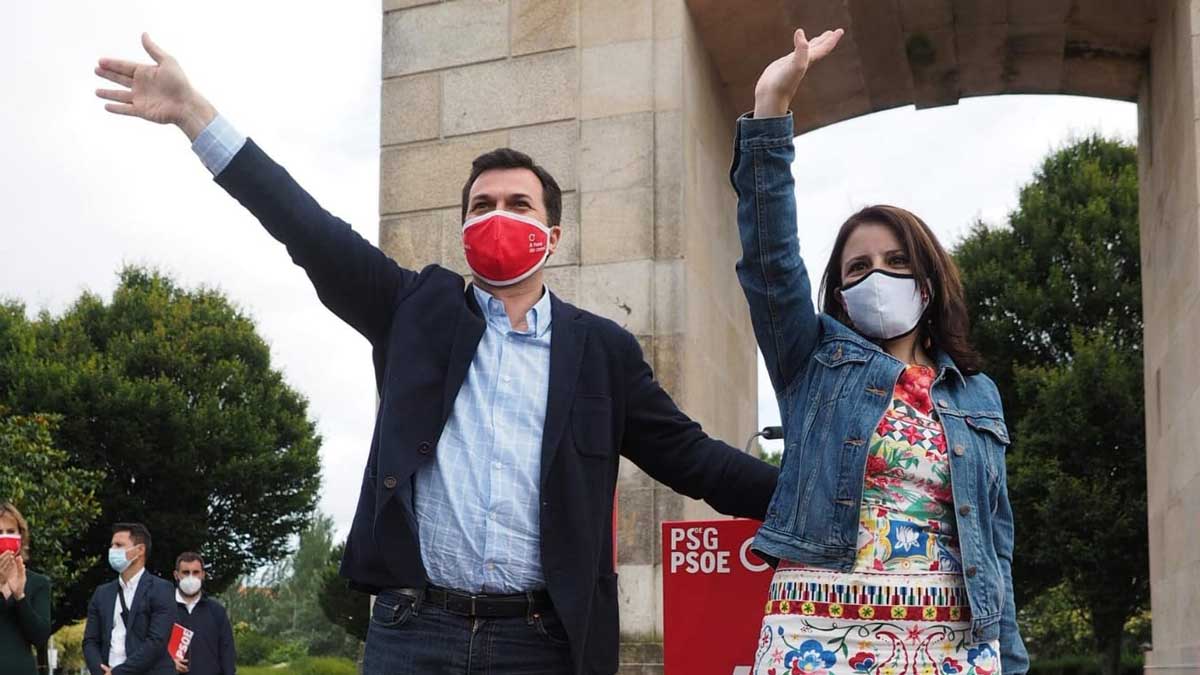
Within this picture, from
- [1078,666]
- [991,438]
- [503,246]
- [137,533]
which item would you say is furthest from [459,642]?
[1078,666]

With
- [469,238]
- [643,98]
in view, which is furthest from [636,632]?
[469,238]

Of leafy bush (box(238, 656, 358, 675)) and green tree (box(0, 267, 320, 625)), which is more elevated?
green tree (box(0, 267, 320, 625))

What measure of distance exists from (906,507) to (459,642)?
1.02 m

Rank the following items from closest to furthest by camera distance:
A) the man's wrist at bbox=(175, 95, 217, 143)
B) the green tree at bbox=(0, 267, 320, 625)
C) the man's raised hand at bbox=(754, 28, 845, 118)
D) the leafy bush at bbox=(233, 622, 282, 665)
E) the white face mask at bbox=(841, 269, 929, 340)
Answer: the man's wrist at bbox=(175, 95, 217, 143) < the man's raised hand at bbox=(754, 28, 845, 118) < the white face mask at bbox=(841, 269, 929, 340) < the green tree at bbox=(0, 267, 320, 625) < the leafy bush at bbox=(233, 622, 282, 665)

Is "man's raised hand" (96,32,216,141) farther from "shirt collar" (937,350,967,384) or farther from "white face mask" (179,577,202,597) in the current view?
"white face mask" (179,577,202,597)

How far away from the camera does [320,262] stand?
9.91 feet

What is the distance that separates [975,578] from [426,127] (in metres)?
5.84

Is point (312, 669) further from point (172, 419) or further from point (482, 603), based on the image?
point (482, 603)

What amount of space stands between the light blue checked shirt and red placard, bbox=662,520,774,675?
6.63 feet

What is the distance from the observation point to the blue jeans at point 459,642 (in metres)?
2.90

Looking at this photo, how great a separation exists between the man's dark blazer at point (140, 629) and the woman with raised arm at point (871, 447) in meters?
7.12

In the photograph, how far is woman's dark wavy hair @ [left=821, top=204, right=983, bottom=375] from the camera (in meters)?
3.27

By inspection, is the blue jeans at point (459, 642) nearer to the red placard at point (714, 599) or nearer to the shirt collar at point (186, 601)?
the red placard at point (714, 599)

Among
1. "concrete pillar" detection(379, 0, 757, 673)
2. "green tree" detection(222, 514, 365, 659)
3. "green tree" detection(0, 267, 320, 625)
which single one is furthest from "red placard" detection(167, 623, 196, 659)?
"green tree" detection(222, 514, 365, 659)
